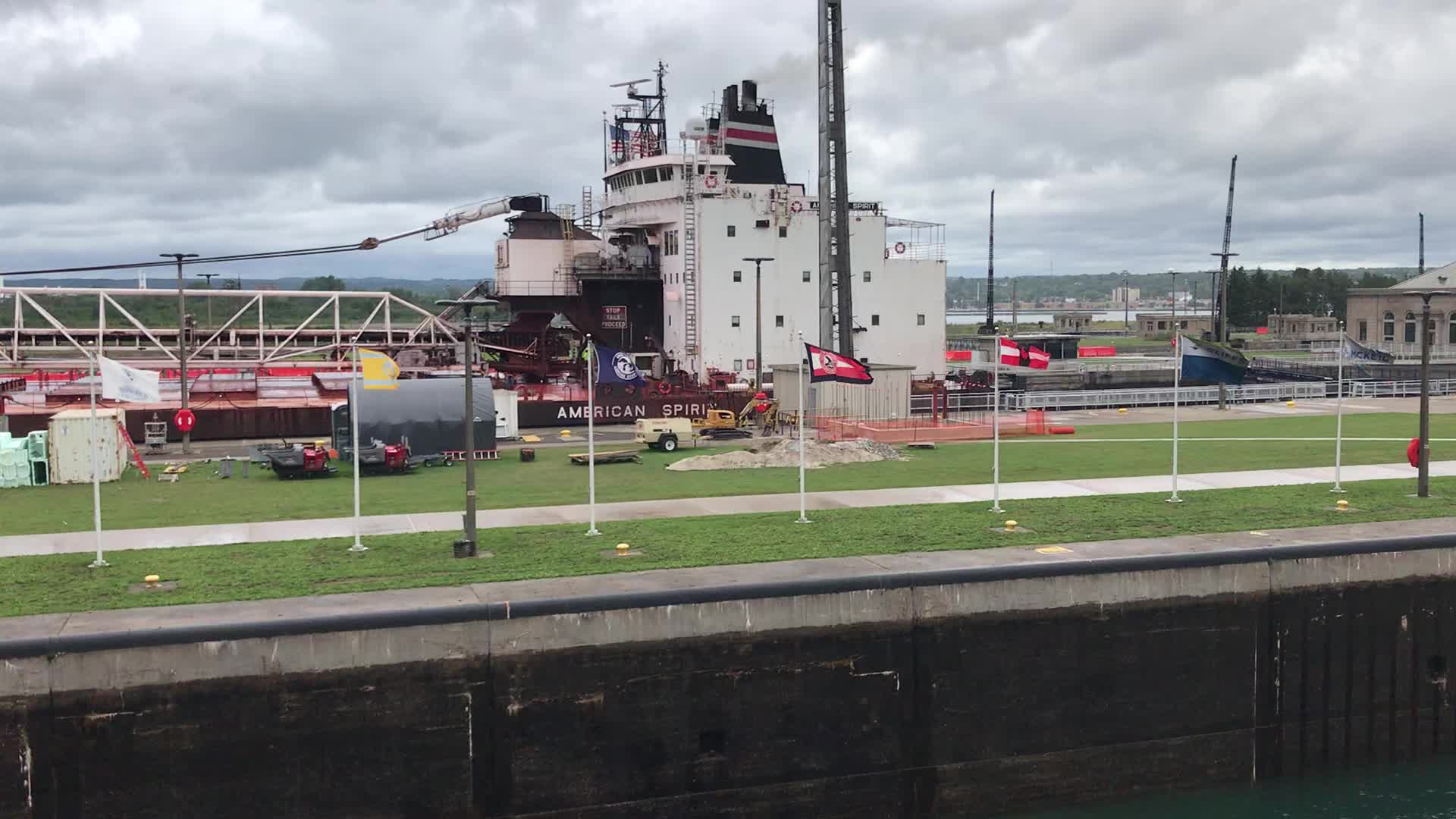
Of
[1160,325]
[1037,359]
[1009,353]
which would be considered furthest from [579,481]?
[1160,325]

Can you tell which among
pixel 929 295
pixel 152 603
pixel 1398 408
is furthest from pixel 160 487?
pixel 1398 408

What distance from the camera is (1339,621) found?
2109cm

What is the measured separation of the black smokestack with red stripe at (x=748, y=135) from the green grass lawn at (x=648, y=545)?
36714mm

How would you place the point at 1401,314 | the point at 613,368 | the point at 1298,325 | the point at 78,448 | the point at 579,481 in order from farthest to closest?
the point at 1298,325
the point at 1401,314
the point at 613,368
the point at 579,481
the point at 78,448

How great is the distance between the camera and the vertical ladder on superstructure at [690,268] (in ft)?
182

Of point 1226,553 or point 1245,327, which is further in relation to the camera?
point 1245,327

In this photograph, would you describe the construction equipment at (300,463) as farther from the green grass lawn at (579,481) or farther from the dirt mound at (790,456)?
the dirt mound at (790,456)

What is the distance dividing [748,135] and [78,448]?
3732 cm

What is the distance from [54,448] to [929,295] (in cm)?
4147

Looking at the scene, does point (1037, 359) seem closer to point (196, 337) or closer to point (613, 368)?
point (613, 368)

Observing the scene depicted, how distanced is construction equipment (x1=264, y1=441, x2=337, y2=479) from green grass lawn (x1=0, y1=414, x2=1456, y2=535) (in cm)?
42

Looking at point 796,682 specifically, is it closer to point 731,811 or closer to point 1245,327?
point 731,811

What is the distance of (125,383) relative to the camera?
23422 mm

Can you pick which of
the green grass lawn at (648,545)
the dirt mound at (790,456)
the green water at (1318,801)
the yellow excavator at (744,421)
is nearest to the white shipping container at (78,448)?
the green grass lawn at (648,545)
